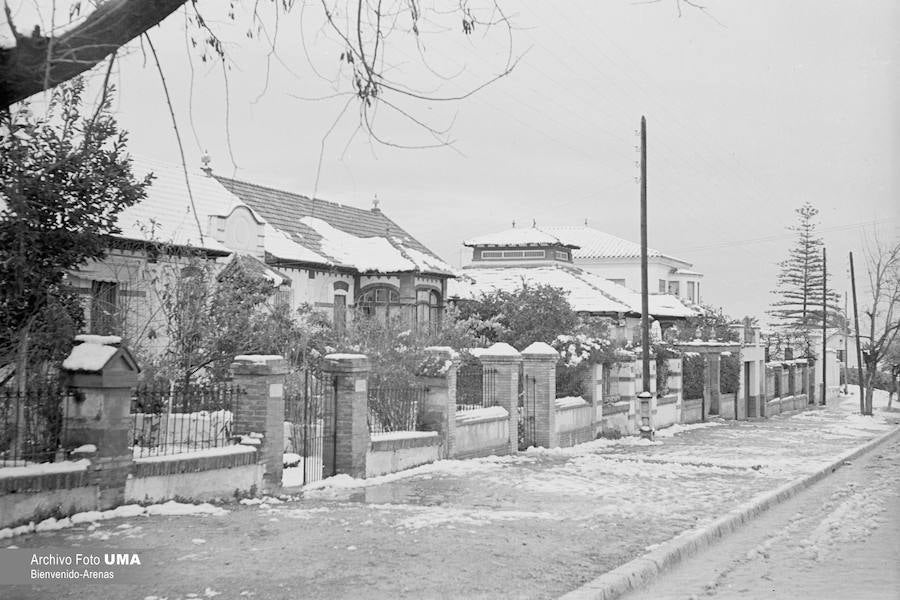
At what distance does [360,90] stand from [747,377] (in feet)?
109

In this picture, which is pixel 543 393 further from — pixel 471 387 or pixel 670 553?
pixel 670 553

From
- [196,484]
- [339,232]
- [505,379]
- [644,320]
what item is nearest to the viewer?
[196,484]

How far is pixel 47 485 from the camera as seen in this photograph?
9.41 m

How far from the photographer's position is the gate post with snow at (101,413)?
32.8 feet

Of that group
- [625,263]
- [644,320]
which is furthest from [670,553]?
[625,263]

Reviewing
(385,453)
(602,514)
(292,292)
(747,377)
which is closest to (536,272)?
(747,377)

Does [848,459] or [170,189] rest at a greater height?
[170,189]

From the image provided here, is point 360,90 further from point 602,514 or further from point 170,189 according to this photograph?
point 170,189

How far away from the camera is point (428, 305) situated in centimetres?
3191

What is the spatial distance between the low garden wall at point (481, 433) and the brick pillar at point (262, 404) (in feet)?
16.5

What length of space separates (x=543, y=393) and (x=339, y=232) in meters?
14.6

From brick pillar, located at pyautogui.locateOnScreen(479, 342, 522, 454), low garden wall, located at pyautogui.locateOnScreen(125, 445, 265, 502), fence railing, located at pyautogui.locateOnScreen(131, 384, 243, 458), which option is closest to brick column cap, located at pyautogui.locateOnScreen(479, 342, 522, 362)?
brick pillar, located at pyautogui.locateOnScreen(479, 342, 522, 454)

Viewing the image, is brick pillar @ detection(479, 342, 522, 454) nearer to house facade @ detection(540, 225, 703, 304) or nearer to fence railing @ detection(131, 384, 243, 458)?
fence railing @ detection(131, 384, 243, 458)

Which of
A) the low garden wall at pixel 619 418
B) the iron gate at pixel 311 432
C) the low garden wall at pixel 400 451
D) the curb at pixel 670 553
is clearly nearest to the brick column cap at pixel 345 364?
the iron gate at pixel 311 432
